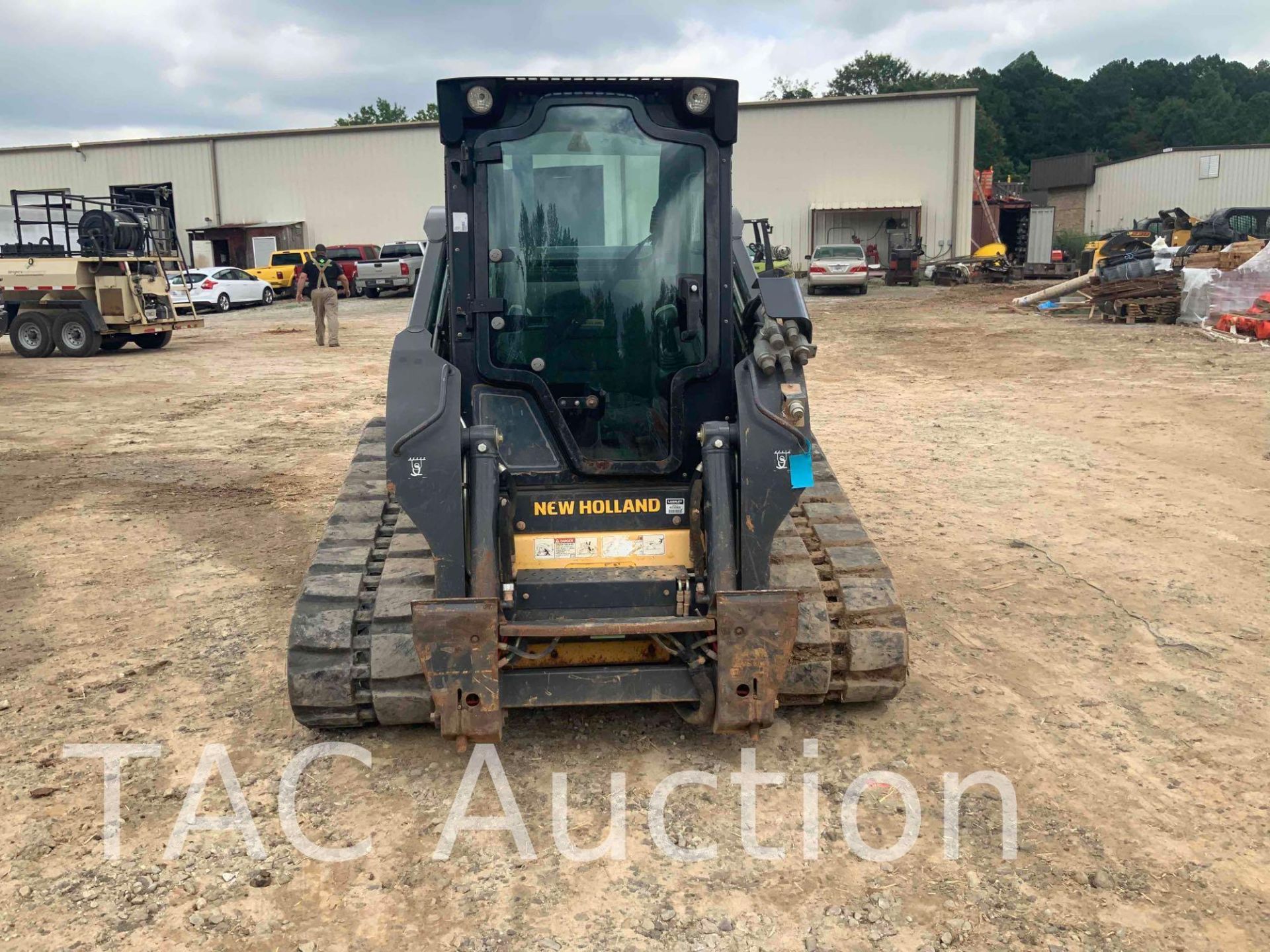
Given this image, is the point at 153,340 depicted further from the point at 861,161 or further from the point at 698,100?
the point at 861,161

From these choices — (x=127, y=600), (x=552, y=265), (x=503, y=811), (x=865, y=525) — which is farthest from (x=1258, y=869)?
(x=127, y=600)

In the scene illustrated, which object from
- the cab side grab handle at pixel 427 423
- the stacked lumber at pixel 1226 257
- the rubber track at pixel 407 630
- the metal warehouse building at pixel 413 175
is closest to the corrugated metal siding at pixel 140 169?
the metal warehouse building at pixel 413 175

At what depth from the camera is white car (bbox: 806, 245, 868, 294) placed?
3017 centimetres

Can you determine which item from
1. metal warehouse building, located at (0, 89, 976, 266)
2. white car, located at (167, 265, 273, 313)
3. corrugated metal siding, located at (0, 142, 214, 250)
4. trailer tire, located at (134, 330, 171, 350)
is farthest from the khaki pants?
corrugated metal siding, located at (0, 142, 214, 250)

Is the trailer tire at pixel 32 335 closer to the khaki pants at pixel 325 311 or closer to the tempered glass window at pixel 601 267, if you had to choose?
the khaki pants at pixel 325 311

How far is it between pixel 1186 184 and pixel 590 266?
168 feet

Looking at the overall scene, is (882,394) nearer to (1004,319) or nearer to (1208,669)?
(1208,669)

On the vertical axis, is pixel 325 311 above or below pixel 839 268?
below

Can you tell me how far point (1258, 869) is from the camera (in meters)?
3.54

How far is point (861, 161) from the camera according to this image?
3900 cm

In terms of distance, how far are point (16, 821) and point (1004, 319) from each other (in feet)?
68.5

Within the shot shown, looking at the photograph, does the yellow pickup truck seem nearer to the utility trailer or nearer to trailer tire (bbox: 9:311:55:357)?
the utility trailer

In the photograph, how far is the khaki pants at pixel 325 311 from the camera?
19.2 meters

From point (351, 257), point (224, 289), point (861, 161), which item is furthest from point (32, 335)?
point (861, 161)
